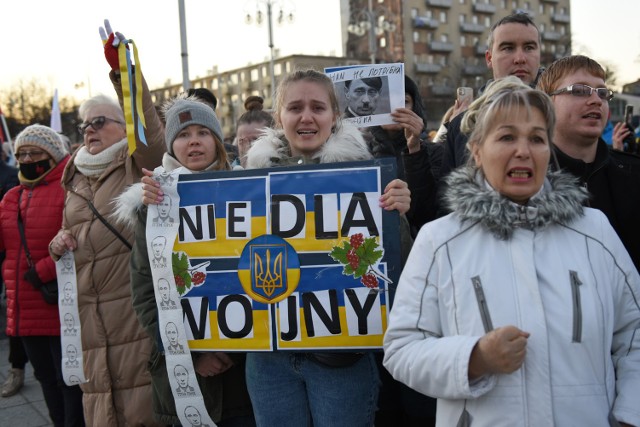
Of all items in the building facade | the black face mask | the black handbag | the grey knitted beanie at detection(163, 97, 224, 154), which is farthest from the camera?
the building facade

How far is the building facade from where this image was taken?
78.6 metres

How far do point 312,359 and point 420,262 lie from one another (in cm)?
84

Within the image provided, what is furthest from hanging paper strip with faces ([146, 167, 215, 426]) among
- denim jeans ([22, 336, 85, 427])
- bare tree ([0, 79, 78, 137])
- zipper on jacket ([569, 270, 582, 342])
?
bare tree ([0, 79, 78, 137])

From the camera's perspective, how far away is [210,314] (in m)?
2.80

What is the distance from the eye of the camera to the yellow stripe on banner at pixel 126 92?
2.93 meters

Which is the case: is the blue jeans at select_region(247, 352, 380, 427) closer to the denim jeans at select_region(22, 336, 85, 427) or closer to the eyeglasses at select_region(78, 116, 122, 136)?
the eyeglasses at select_region(78, 116, 122, 136)

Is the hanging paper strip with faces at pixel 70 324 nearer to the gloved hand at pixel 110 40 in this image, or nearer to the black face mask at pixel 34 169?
the black face mask at pixel 34 169

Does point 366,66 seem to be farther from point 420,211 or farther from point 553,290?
point 553,290

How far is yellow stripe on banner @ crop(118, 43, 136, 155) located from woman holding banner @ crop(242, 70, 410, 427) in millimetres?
579

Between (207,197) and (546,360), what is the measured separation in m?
1.69

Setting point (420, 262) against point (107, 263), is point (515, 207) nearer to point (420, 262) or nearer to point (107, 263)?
point (420, 262)

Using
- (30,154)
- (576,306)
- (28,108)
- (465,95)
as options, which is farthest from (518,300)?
(28,108)

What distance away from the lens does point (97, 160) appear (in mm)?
3863

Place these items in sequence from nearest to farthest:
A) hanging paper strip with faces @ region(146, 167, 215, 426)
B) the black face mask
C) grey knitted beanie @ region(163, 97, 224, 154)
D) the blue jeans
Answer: the blue jeans, hanging paper strip with faces @ region(146, 167, 215, 426), grey knitted beanie @ region(163, 97, 224, 154), the black face mask
